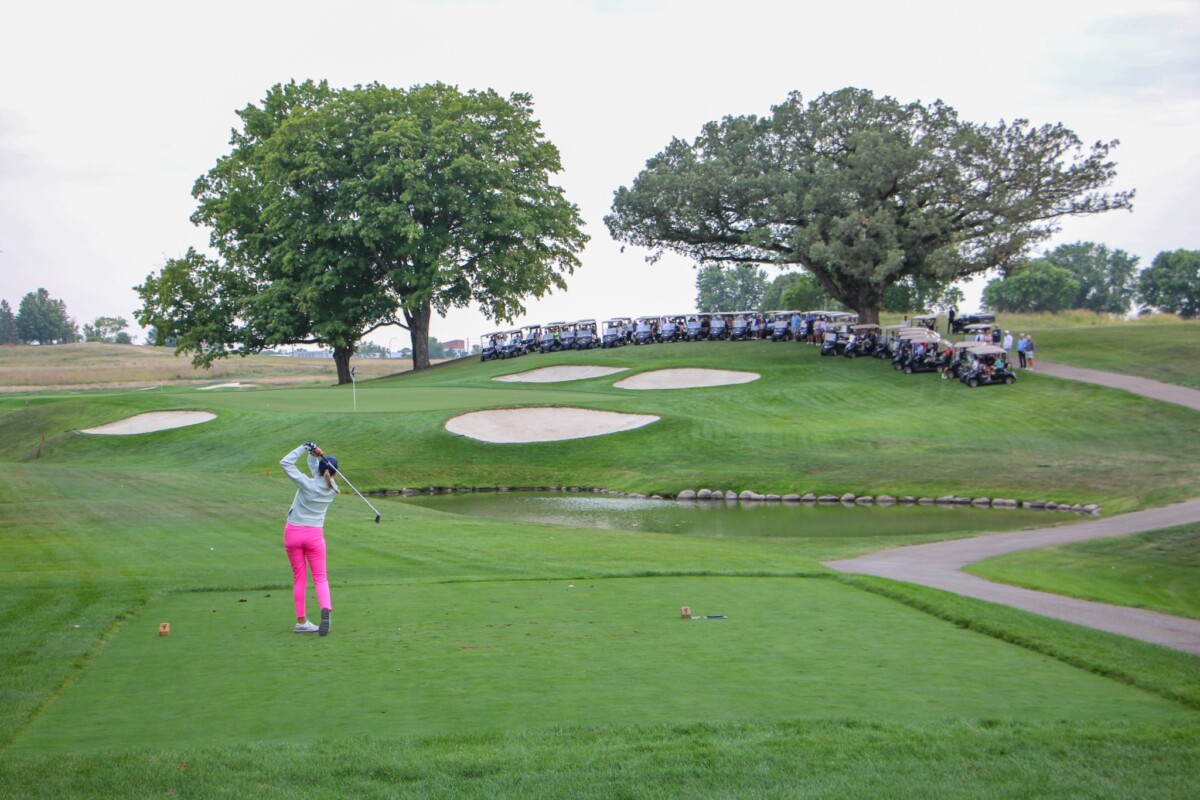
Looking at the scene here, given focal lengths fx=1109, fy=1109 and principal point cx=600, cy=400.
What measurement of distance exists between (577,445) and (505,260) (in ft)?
101

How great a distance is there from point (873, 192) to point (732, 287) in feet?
450

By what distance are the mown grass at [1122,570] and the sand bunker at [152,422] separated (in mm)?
31160

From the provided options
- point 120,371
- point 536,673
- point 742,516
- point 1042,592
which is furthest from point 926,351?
point 120,371

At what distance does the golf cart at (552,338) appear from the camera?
6831 cm

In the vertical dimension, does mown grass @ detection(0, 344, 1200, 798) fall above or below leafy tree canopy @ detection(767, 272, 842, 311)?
below

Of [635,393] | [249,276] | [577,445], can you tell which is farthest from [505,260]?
[577,445]

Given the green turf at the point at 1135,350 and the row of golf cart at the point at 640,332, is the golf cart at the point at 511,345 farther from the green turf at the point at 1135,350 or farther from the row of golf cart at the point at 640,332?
the green turf at the point at 1135,350

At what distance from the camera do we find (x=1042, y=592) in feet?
47.3

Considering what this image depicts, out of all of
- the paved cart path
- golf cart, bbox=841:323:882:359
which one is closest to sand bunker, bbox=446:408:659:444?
the paved cart path

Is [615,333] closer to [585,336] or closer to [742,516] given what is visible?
[585,336]

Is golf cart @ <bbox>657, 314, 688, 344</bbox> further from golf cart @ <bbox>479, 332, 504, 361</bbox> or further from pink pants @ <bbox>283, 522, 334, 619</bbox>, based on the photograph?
pink pants @ <bbox>283, 522, 334, 619</bbox>

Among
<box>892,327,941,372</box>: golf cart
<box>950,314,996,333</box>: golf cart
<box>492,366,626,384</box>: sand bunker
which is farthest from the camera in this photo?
<box>950,314,996,333</box>: golf cart

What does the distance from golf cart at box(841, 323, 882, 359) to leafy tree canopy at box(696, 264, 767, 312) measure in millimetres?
137469

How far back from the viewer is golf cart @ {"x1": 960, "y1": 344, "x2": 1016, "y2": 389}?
45.1 metres
